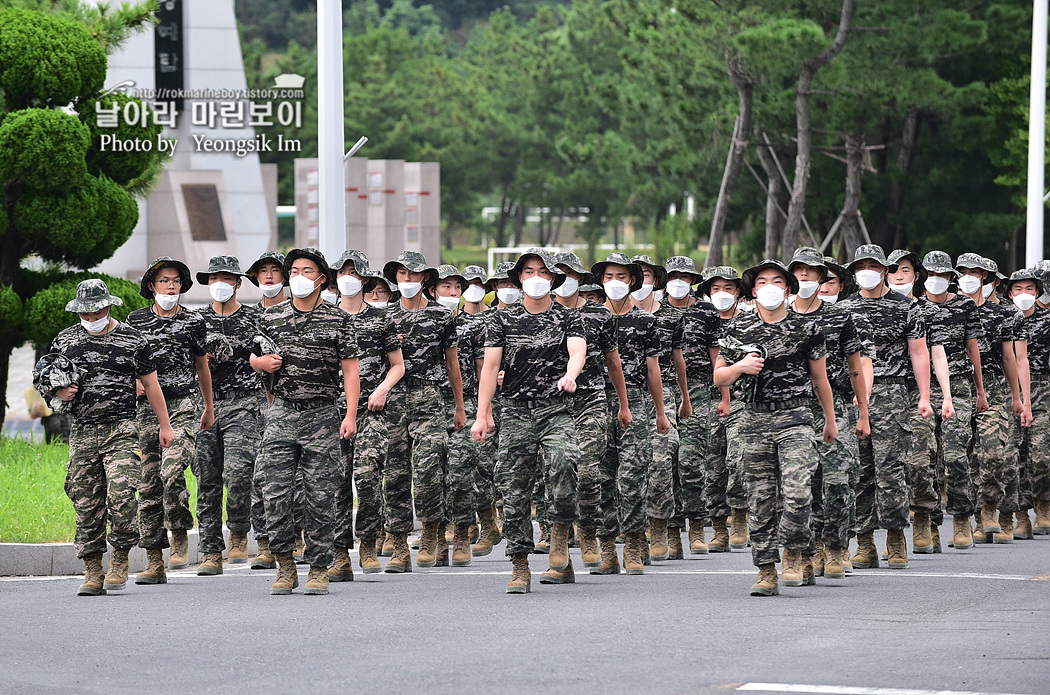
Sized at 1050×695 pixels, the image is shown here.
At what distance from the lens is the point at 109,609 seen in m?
9.82

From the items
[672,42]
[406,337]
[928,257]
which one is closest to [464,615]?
[406,337]

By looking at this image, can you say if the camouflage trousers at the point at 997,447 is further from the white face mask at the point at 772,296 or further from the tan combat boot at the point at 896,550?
the white face mask at the point at 772,296

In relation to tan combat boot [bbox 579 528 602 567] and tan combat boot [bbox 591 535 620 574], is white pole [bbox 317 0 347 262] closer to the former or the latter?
tan combat boot [bbox 579 528 602 567]

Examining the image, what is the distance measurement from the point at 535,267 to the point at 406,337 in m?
1.74

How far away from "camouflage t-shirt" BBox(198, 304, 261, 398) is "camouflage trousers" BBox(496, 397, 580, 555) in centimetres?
242

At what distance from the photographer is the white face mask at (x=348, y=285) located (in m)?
11.5

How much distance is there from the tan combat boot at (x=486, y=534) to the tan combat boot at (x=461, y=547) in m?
1.03

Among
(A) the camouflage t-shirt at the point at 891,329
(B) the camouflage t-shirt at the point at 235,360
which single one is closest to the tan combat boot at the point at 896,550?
(A) the camouflage t-shirt at the point at 891,329

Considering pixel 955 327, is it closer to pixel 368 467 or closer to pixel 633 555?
pixel 633 555

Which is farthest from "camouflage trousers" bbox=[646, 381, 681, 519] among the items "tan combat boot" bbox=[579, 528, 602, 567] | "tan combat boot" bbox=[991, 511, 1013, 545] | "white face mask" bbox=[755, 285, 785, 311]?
"tan combat boot" bbox=[991, 511, 1013, 545]

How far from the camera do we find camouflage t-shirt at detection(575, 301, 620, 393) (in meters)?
10.5

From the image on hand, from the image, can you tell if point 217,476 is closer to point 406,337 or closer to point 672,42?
point 406,337

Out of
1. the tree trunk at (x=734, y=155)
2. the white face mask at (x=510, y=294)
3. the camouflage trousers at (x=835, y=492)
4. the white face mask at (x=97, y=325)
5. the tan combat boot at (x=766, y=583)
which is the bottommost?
the tan combat boot at (x=766, y=583)

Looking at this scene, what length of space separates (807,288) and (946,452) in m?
2.91
